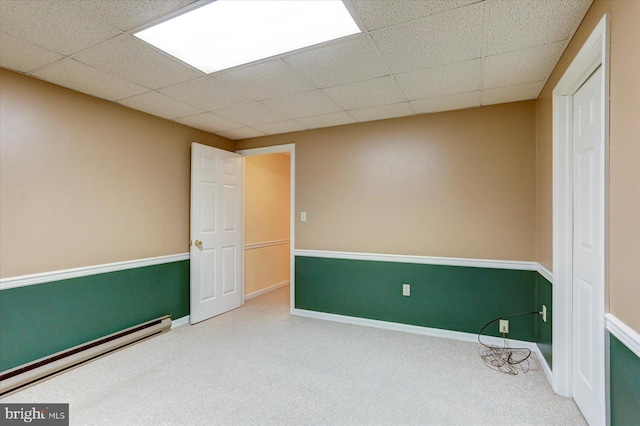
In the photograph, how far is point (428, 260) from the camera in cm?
320

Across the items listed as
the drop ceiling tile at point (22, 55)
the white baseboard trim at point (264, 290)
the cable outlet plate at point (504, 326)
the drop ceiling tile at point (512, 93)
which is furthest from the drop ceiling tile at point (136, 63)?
the cable outlet plate at point (504, 326)

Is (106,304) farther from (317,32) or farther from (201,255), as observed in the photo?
(317,32)

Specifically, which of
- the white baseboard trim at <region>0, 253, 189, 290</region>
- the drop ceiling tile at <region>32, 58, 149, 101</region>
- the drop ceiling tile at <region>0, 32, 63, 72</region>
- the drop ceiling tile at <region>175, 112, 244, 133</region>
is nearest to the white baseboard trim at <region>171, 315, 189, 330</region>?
the white baseboard trim at <region>0, 253, 189, 290</region>

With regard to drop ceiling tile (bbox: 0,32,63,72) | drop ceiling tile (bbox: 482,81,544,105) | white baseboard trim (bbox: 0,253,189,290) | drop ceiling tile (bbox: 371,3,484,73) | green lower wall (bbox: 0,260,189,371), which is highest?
drop ceiling tile (bbox: 482,81,544,105)

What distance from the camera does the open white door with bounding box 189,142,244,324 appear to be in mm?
3574

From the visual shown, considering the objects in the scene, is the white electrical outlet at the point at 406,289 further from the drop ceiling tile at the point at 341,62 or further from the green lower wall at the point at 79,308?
the green lower wall at the point at 79,308

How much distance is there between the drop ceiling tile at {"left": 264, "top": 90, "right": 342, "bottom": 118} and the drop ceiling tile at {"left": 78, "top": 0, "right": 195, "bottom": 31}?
1247 mm

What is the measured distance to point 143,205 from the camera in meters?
3.15

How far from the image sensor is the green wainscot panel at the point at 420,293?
286cm

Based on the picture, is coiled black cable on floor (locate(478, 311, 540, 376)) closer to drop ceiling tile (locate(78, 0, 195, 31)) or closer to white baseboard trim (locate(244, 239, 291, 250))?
white baseboard trim (locate(244, 239, 291, 250))

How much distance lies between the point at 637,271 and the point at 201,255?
3648 mm

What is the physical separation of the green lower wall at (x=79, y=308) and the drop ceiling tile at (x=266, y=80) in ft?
6.92

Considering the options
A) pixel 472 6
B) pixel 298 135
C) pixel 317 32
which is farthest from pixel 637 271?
pixel 298 135

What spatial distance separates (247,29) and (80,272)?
2.43 meters
